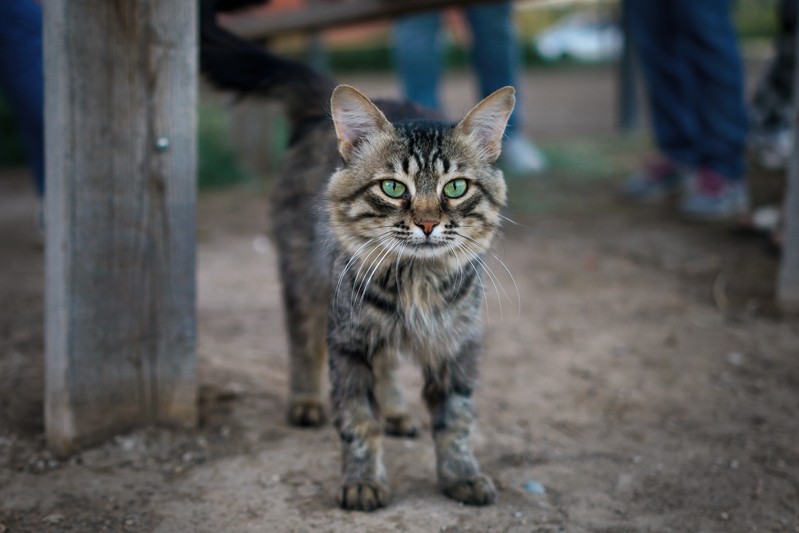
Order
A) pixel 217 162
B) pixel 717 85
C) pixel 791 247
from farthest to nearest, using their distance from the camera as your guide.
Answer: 1. pixel 217 162
2. pixel 717 85
3. pixel 791 247

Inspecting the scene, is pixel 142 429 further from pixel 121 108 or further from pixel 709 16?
pixel 709 16

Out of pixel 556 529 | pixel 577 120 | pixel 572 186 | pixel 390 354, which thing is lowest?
pixel 556 529

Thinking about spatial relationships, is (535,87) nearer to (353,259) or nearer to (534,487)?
(534,487)

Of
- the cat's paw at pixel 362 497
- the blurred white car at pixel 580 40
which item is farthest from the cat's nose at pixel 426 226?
the blurred white car at pixel 580 40

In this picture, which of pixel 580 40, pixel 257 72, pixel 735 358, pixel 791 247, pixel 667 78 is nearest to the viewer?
pixel 257 72

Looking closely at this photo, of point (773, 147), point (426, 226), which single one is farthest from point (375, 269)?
point (773, 147)

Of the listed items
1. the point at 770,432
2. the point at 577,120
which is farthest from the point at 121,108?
the point at 577,120

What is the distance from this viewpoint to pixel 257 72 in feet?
10.7

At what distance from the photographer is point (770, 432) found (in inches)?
122

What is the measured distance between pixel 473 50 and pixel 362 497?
187 inches

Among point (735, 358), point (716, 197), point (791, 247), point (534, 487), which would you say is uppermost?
point (716, 197)

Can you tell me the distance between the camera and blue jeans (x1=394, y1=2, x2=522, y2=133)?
644 centimetres

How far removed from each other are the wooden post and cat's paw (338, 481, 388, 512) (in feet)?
2.46

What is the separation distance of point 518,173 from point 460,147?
443cm
